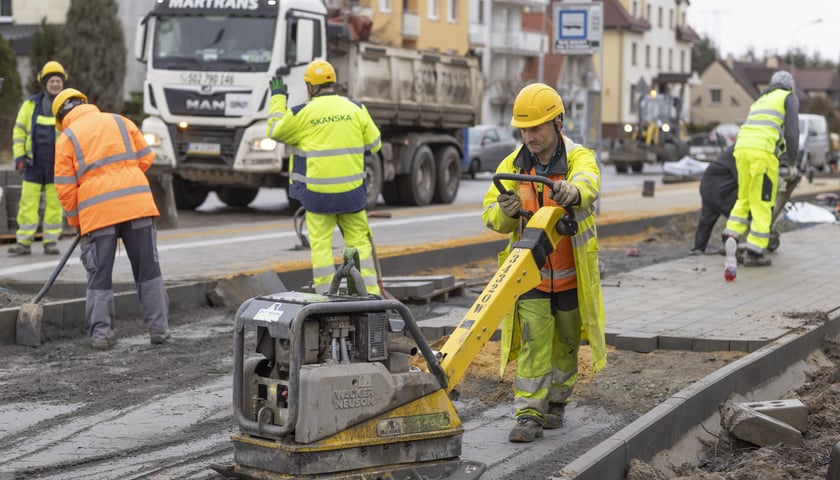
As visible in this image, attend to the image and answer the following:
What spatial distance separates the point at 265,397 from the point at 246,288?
252 inches

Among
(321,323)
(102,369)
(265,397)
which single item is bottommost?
(102,369)

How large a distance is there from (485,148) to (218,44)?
737 inches

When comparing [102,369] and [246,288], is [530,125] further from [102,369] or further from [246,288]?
[246,288]

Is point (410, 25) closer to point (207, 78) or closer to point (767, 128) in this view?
point (207, 78)

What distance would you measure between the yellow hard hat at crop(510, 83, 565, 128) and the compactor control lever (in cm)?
29

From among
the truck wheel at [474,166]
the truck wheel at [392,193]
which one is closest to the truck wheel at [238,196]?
the truck wheel at [392,193]

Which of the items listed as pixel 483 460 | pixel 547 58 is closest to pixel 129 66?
pixel 483 460

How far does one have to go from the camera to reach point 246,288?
38.4ft

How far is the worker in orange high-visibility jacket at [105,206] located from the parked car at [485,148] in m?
27.5

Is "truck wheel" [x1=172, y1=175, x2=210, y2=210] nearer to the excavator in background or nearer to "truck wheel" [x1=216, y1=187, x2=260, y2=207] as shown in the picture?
"truck wheel" [x1=216, y1=187, x2=260, y2=207]

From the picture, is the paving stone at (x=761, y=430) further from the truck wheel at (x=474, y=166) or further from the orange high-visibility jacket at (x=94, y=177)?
the truck wheel at (x=474, y=166)

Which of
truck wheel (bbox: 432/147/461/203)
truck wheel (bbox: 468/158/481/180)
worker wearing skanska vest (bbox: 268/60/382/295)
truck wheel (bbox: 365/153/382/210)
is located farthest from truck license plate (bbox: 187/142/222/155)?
truck wheel (bbox: 468/158/481/180)

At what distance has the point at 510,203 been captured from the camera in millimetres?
6387

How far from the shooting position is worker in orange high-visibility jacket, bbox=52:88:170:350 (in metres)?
9.34
